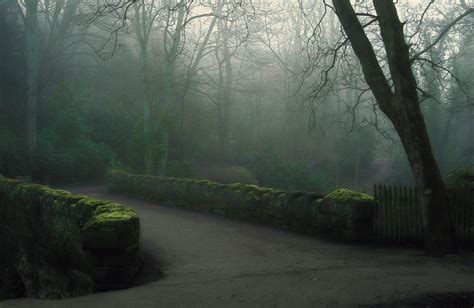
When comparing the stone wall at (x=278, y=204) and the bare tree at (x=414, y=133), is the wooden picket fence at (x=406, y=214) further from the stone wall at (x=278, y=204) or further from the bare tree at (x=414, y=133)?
the bare tree at (x=414, y=133)

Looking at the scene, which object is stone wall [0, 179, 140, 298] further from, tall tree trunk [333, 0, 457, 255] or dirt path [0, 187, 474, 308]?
tall tree trunk [333, 0, 457, 255]

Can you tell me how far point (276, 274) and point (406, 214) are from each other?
3.53 m

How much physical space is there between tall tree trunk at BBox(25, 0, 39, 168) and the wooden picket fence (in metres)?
19.6

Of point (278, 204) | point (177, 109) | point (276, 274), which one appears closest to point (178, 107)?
point (177, 109)

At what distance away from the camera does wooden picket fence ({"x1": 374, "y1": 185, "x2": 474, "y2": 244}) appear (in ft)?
29.5

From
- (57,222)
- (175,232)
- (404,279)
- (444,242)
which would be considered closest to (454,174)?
(444,242)

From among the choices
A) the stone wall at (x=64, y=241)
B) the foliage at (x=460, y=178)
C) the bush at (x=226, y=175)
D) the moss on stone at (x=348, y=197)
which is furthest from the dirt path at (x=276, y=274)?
the bush at (x=226, y=175)

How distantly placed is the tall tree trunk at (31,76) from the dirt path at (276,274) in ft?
52.8

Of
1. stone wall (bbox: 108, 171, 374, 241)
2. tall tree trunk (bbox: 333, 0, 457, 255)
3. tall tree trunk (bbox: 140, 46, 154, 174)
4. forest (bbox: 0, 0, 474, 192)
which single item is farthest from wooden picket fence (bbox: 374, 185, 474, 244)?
tall tree trunk (bbox: 140, 46, 154, 174)

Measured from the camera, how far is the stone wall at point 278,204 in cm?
952

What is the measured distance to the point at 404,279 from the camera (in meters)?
6.54

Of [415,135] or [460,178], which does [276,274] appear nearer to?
[415,135]

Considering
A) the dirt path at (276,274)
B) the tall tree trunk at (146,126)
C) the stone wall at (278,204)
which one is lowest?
the dirt path at (276,274)

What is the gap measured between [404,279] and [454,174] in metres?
4.61
